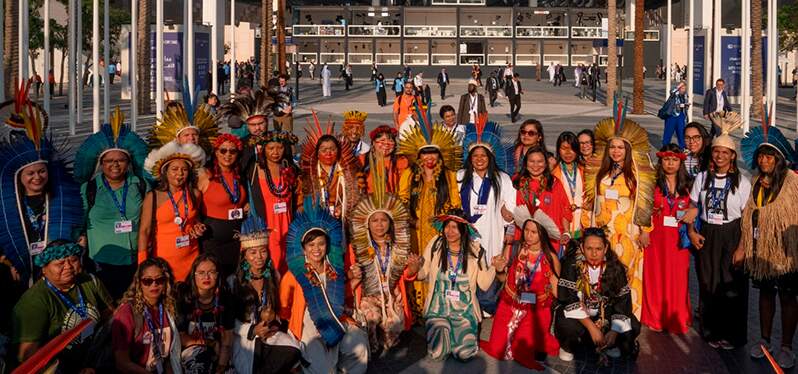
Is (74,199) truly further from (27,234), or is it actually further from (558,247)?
(558,247)

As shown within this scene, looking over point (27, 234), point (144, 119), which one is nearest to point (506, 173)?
point (27, 234)

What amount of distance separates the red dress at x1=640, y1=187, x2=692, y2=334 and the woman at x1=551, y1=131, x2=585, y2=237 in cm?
66

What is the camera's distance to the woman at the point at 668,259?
7965 mm

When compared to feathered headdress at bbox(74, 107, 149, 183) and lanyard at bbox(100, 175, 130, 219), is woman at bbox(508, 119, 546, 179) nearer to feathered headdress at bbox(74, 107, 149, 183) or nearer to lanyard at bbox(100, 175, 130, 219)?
feathered headdress at bbox(74, 107, 149, 183)

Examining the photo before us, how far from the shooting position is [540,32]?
74688mm

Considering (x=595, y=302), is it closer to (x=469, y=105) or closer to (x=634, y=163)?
(x=634, y=163)

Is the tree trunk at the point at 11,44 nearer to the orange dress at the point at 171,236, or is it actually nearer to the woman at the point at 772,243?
the orange dress at the point at 171,236

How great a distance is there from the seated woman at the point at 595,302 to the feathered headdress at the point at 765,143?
1472 millimetres

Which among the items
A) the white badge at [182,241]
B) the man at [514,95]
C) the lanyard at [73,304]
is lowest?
the lanyard at [73,304]

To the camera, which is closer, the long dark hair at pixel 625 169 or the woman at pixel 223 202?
the woman at pixel 223 202

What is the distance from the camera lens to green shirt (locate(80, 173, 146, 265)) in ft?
23.5

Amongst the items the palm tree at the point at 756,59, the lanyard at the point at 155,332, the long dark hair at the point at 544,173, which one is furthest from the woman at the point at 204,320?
the palm tree at the point at 756,59

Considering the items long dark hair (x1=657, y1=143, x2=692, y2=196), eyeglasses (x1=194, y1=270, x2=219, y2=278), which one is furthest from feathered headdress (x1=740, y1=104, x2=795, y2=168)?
eyeglasses (x1=194, y1=270, x2=219, y2=278)

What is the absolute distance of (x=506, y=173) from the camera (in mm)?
8609
